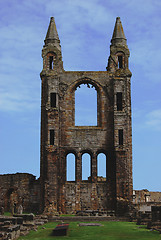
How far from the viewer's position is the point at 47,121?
30.8 m

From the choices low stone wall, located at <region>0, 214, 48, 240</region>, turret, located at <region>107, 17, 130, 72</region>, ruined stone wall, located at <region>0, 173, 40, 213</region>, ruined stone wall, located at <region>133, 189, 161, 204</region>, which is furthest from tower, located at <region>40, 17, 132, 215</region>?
low stone wall, located at <region>0, 214, 48, 240</region>

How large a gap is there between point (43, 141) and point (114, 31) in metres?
10.9

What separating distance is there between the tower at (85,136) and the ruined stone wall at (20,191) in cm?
142

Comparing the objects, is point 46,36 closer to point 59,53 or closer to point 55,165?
point 59,53

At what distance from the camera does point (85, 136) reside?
31453mm

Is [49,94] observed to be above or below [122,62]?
below

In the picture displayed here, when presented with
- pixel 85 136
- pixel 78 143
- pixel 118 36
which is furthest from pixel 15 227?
pixel 118 36

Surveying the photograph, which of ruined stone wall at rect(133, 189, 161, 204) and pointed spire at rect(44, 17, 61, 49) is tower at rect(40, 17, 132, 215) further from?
ruined stone wall at rect(133, 189, 161, 204)

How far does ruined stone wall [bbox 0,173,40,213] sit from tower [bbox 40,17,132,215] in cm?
142

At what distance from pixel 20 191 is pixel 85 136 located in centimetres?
657

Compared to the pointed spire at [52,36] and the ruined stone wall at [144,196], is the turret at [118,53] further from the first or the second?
the ruined stone wall at [144,196]

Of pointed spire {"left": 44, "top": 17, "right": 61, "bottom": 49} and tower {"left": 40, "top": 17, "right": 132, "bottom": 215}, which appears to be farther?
pointed spire {"left": 44, "top": 17, "right": 61, "bottom": 49}

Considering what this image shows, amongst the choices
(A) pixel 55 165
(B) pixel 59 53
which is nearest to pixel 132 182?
(A) pixel 55 165

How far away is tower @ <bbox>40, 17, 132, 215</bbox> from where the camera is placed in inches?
1181
